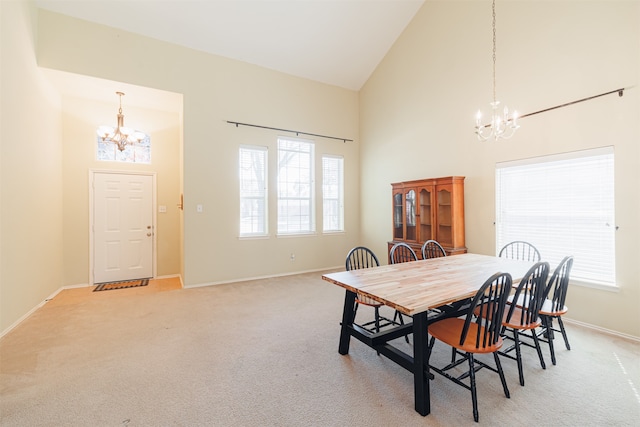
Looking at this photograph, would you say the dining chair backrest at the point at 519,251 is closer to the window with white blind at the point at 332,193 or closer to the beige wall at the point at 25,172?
the window with white blind at the point at 332,193

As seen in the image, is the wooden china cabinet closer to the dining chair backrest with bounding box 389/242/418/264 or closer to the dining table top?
the dining chair backrest with bounding box 389/242/418/264

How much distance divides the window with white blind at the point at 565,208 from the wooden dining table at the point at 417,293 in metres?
0.82

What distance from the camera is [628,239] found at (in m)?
2.79

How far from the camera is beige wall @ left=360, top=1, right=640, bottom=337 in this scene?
2.79 meters

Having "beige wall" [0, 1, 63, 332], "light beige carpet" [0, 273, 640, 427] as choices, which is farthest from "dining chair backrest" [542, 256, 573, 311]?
"beige wall" [0, 1, 63, 332]

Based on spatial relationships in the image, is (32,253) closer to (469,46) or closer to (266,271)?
(266,271)

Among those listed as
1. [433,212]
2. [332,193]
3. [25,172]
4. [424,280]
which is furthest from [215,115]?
[424,280]

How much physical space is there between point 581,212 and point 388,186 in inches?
Result: 118

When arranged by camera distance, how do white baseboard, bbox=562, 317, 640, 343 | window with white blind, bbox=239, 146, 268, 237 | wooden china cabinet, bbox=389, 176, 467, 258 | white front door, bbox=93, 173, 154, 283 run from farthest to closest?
window with white blind, bbox=239, 146, 268, 237 → white front door, bbox=93, 173, 154, 283 → wooden china cabinet, bbox=389, 176, 467, 258 → white baseboard, bbox=562, 317, 640, 343

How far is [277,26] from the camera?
14.8ft

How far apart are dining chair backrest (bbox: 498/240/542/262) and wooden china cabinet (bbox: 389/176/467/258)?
2.01 feet

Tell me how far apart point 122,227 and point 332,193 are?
4020mm

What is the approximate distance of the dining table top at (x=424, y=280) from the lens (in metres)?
1.80

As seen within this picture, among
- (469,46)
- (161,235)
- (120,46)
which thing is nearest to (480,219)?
(469,46)
